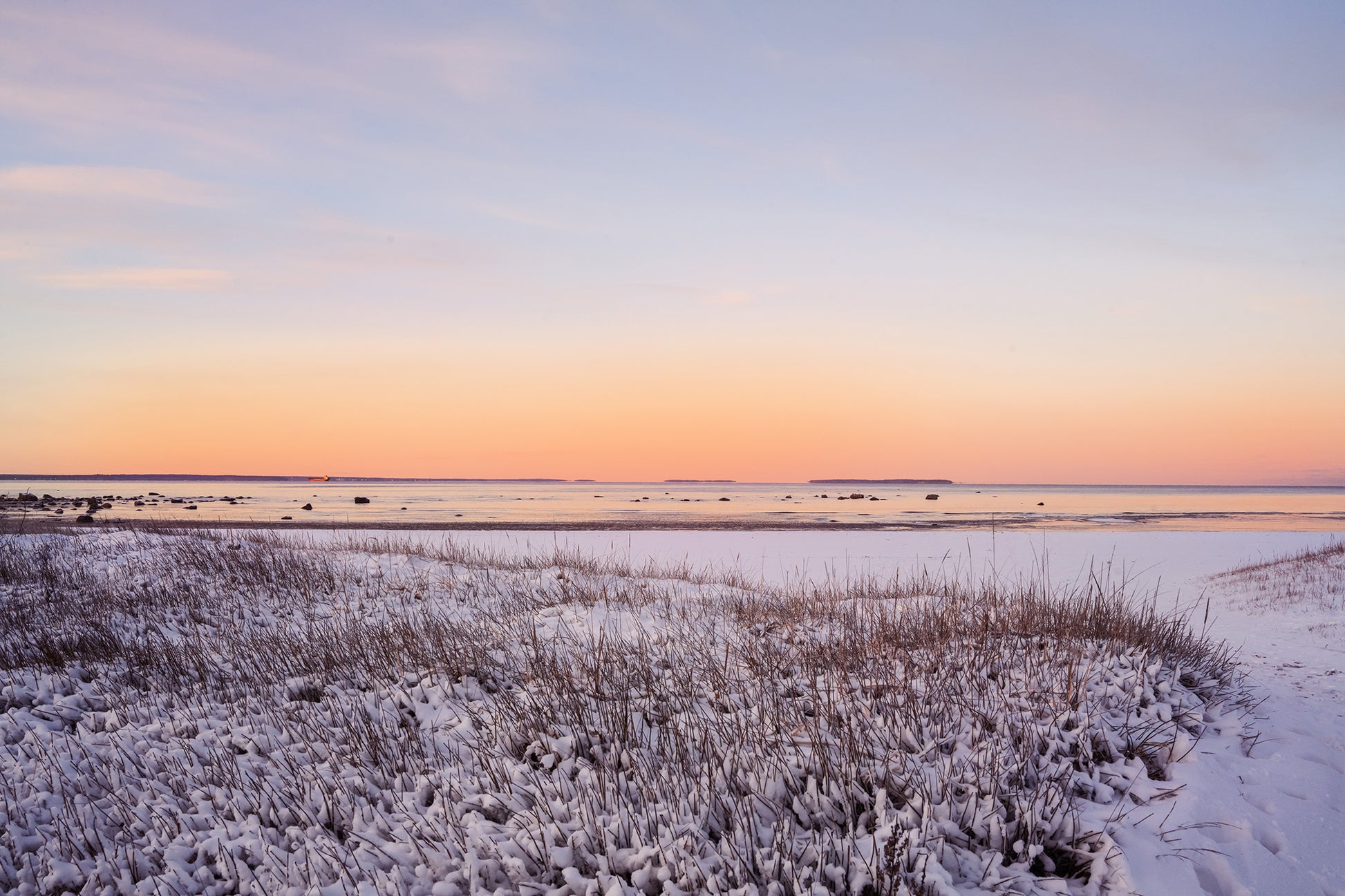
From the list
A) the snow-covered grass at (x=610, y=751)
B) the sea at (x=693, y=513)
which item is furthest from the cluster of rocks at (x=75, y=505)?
the snow-covered grass at (x=610, y=751)

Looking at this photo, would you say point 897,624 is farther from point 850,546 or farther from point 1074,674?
point 850,546

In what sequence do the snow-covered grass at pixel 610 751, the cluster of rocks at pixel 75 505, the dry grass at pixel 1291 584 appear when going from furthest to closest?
the cluster of rocks at pixel 75 505 → the dry grass at pixel 1291 584 → the snow-covered grass at pixel 610 751

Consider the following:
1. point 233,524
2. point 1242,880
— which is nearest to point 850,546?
point 1242,880

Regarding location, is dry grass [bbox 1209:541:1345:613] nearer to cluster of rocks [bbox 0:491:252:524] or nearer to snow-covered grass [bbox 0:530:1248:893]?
snow-covered grass [bbox 0:530:1248:893]

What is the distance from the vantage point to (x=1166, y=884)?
4.22m

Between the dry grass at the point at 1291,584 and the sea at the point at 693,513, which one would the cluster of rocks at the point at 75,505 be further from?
the dry grass at the point at 1291,584

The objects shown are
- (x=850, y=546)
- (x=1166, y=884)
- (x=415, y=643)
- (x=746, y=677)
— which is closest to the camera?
(x=1166, y=884)

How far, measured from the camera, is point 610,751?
541 centimetres

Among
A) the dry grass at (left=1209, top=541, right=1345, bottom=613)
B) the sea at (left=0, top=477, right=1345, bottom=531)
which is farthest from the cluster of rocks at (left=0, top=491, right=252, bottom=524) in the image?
the dry grass at (left=1209, top=541, right=1345, bottom=613)

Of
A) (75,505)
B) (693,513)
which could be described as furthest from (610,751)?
(75,505)

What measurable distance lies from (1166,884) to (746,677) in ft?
12.0

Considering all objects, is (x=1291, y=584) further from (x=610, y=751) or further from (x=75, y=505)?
(x=75, y=505)

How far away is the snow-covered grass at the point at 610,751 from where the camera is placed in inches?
173

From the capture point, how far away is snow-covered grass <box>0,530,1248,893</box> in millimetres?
4406
